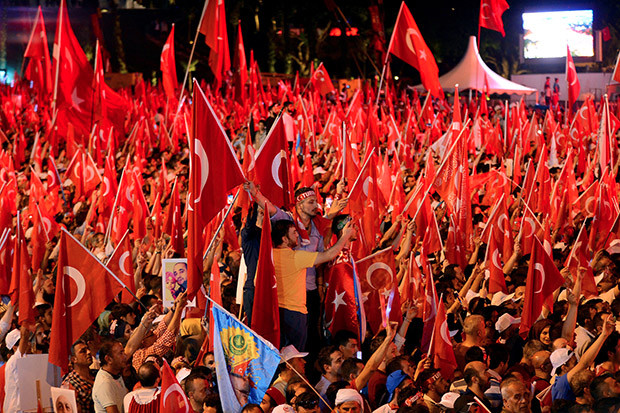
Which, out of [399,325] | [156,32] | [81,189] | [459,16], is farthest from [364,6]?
[399,325]

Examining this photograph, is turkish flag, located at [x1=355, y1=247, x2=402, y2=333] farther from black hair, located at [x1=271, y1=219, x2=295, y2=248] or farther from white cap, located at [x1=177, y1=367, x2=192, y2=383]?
white cap, located at [x1=177, y1=367, x2=192, y2=383]

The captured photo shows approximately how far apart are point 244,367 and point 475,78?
21420 millimetres

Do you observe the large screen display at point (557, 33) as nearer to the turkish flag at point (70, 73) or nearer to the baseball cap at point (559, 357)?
the turkish flag at point (70, 73)

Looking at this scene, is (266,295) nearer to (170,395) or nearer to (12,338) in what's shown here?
(170,395)

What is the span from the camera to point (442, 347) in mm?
6578

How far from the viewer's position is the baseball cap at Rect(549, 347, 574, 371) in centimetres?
615

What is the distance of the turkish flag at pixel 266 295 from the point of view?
20.8 feet

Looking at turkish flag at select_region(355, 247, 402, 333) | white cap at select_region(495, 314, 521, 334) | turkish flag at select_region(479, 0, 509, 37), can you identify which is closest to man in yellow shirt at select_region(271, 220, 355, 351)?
turkish flag at select_region(355, 247, 402, 333)

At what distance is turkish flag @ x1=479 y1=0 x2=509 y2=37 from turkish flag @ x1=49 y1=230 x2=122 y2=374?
39.5ft

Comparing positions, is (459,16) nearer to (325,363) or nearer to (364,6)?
(364,6)

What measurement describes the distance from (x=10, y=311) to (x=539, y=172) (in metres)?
6.72

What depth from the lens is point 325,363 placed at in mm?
6215

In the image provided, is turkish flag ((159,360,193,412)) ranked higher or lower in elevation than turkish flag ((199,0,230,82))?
lower

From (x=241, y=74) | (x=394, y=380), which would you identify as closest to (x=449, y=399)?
(x=394, y=380)
